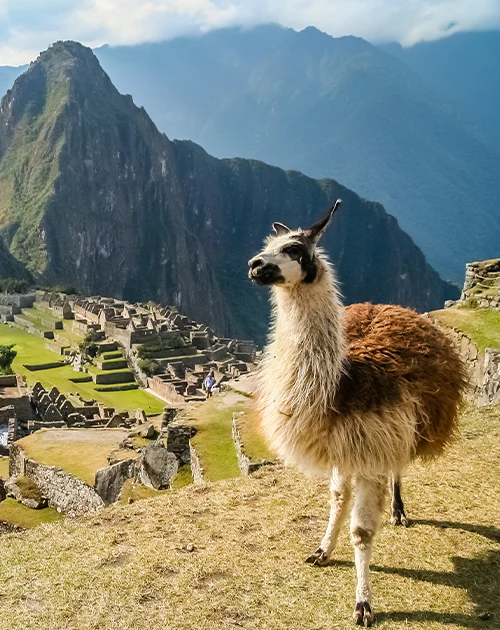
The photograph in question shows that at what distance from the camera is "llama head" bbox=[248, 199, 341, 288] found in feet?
11.4

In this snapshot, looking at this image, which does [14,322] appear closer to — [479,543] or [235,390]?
[235,390]

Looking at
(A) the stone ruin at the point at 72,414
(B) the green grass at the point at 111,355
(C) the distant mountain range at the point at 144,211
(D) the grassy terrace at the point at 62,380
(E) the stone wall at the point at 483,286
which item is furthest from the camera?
(C) the distant mountain range at the point at 144,211

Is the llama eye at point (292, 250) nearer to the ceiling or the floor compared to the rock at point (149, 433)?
nearer to the ceiling

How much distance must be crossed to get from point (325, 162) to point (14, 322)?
14996cm

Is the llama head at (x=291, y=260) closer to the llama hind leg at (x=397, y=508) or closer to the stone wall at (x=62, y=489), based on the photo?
the llama hind leg at (x=397, y=508)

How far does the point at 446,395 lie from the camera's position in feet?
13.4

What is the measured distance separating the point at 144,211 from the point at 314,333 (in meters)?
133

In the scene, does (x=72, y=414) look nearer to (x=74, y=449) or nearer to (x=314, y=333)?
(x=74, y=449)

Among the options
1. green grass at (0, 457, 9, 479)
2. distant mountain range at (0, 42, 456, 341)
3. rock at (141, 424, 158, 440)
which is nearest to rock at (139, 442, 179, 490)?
rock at (141, 424, 158, 440)

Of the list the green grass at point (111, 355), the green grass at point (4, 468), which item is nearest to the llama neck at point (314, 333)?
the green grass at point (4, 468)

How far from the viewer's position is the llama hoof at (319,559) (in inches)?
153

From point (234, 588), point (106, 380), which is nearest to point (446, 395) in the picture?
point (234, 588)

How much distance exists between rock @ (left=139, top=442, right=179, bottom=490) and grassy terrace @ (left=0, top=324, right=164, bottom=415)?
1436 centimetres

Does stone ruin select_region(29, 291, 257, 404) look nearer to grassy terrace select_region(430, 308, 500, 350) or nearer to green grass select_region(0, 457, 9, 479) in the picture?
green grass select_region(0, 457, 9, 479)
